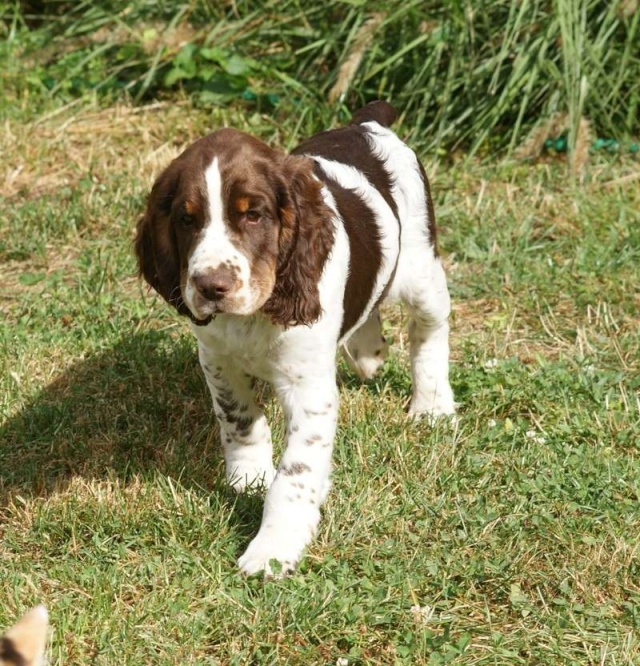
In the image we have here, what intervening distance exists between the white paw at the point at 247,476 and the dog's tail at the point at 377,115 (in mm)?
1705

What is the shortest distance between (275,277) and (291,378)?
0.38 m

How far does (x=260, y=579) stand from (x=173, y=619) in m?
→ 0.36

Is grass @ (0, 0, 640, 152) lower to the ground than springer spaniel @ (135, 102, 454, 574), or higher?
lower

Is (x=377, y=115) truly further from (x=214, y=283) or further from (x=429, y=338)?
(x=214, y=283)

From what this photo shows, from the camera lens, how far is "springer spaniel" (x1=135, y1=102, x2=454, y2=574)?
3.77 m

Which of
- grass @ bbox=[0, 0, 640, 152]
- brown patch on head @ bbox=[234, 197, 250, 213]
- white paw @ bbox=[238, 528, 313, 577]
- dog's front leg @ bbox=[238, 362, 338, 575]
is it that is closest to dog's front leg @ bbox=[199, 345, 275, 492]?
dog's front leg @ bbox=[238, 362, 338, 575]

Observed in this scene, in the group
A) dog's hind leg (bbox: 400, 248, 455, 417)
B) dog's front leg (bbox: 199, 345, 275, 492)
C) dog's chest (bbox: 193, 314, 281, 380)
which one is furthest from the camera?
dog's hind leg (bbox: 400, 248, 455, 417)

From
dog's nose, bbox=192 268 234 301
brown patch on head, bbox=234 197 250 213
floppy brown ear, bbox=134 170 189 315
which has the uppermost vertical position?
brown patch on head, bbox=234 197 250 213

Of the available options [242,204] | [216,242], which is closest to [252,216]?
[242,204]

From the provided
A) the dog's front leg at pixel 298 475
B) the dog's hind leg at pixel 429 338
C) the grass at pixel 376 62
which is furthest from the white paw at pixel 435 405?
the grass at pixel 376 62

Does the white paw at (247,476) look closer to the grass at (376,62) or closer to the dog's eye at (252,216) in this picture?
the dog's eye at (252,216)

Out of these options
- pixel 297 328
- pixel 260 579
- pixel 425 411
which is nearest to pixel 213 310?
pixel 297 328

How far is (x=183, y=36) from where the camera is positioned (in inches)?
337

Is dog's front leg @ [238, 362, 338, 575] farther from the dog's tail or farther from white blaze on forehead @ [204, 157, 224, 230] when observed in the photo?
the dog's tail
